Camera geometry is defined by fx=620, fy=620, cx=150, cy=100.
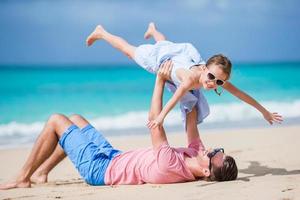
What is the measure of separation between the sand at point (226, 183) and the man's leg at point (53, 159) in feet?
0.35

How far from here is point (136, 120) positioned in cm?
1407

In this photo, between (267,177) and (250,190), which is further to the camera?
(267,177)

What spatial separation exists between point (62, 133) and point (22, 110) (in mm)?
11241

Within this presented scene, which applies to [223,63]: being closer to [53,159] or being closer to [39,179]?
[53,159]

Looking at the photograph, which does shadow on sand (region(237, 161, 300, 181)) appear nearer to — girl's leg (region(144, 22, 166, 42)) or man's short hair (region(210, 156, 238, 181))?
man's short hair (region(210, 156, 238, 181))

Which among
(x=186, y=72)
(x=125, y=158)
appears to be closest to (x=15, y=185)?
(x=125, y=158)

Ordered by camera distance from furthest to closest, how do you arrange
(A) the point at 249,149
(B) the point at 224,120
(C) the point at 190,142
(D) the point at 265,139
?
(B) the point at 224,120, (D) the point at 265,139, (A) the point at 249,149, (C) the point at 190,142

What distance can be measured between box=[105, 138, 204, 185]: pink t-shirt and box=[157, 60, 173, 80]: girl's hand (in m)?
0.63

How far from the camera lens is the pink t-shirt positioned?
5180 mm

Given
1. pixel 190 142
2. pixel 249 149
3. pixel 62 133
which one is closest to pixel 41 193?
pixel 62 133

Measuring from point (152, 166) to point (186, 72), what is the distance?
0.89 m

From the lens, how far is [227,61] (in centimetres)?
527

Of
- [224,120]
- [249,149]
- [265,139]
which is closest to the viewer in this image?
[249,149]

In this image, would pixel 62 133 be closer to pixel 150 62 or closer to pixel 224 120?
pixel 150 62
